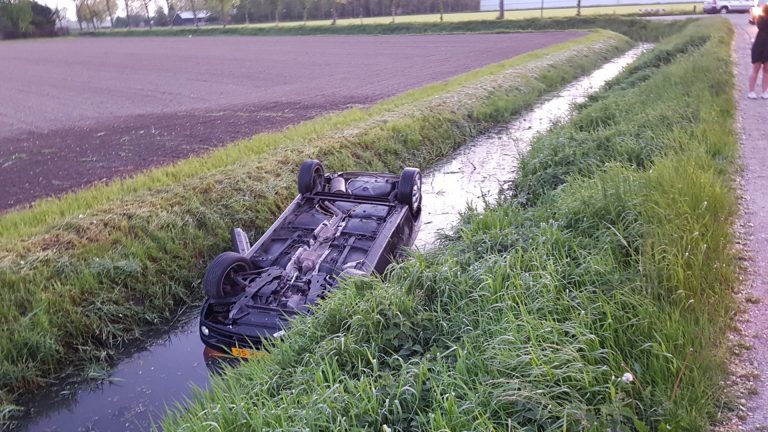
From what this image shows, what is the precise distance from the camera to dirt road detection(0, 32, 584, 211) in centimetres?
1152

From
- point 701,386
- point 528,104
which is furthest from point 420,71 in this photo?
point 701,386

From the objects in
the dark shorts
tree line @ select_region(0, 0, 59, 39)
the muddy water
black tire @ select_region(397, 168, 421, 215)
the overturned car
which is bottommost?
the muddy water

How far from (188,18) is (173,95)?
253 ft

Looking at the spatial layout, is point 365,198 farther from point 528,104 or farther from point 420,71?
point 420,71

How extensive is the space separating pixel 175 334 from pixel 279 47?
39.7m

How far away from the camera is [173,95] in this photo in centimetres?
2108

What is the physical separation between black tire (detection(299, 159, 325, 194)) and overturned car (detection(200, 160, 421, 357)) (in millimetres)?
13

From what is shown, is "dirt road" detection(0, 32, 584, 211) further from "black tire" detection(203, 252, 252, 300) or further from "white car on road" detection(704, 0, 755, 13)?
"white car on road" detection(704, 0, 755, 13)

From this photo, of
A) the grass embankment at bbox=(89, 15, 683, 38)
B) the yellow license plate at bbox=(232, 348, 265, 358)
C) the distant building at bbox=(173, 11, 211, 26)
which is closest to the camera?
the yellow license plate at bbox=(232, 348, 265, 358)

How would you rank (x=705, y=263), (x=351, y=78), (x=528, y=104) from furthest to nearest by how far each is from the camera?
1. (x=351, y=78)
2. (x=528, y=104)
3. (x=705, y=263)

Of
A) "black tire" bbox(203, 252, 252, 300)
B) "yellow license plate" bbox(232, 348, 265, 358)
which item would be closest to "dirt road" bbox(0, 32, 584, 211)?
"black tire" bbox(203, 252, 252, 300)

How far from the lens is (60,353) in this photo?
19.2 feet

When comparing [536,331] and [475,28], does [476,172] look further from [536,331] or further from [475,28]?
[475,28]

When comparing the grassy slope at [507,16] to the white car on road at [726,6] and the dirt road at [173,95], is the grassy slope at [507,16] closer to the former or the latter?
the white car on road at [726,6]
